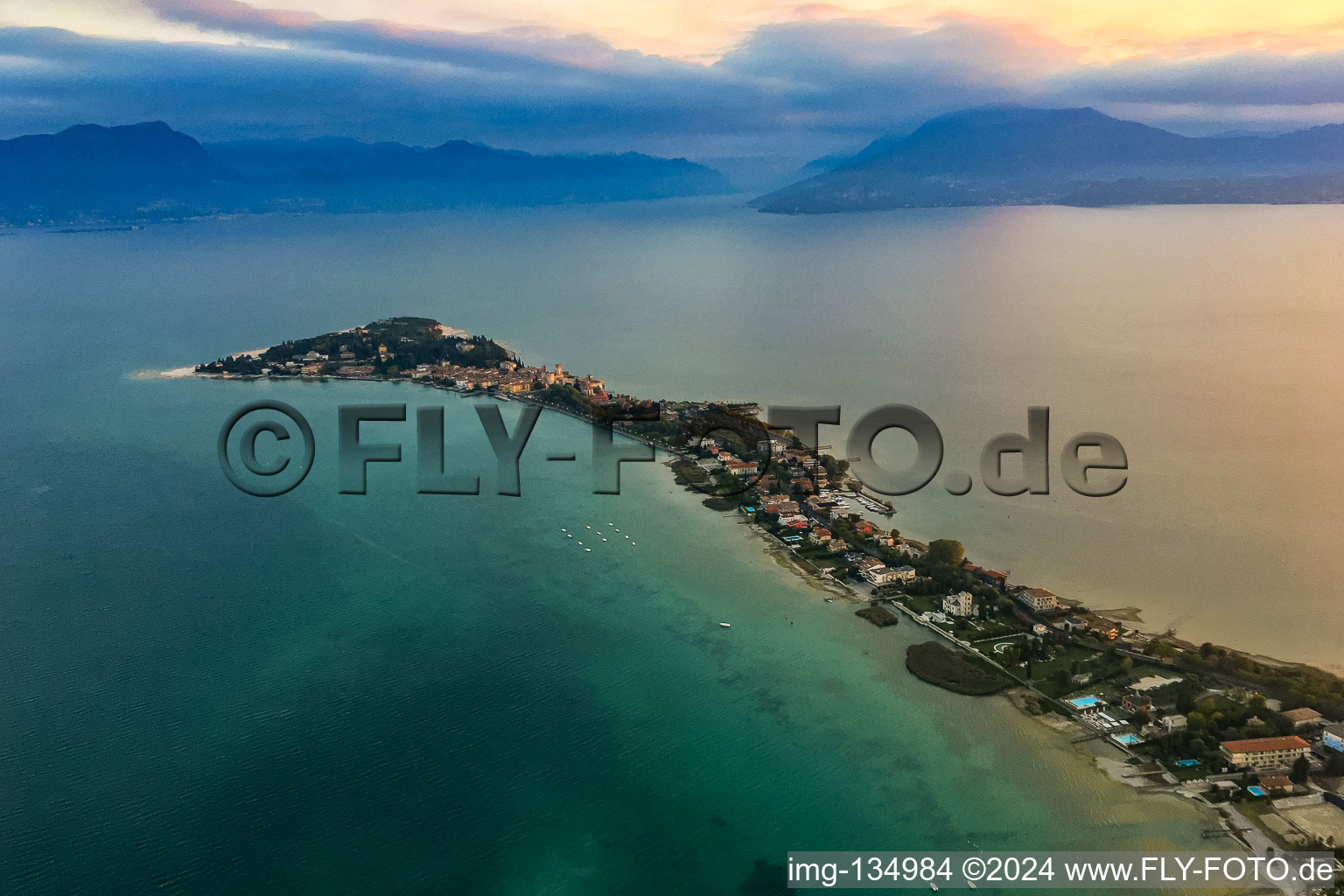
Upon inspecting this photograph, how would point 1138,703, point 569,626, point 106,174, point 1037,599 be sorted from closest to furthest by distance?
point 1138,703 → point 569,626 → point 1037,599 → point 106,174

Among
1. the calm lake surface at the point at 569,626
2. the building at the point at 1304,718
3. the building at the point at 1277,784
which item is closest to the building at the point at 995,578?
the calm lake surface at the point at 569,626

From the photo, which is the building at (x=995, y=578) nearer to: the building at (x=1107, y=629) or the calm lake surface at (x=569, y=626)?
the calm lake surface at (x=569, y=626)

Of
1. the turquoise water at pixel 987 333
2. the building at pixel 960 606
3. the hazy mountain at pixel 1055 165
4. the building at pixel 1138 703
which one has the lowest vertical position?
the building at pixel 1138 703

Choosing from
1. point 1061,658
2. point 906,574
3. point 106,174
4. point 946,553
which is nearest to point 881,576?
point 906,574

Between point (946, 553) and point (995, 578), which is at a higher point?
point (946, 553)

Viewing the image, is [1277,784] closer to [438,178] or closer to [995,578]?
[995,578]

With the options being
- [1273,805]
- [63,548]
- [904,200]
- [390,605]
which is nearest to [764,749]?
[1273,805]
